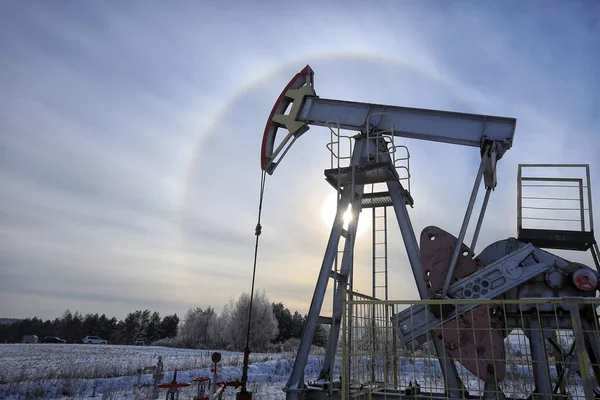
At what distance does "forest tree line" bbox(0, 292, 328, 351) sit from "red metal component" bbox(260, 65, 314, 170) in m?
41.8

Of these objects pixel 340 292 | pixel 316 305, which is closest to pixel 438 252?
pixel 340 292

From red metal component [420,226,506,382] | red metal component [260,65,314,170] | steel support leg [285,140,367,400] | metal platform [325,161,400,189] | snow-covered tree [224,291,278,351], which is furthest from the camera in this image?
snow-covered tree [224,291,278,351]

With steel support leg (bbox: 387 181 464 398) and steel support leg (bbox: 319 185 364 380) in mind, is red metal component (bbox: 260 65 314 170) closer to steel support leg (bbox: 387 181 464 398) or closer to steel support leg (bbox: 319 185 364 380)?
steel support leg (bbox: 319 185 364 380)

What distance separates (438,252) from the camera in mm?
5512

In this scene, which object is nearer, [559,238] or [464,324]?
[464,324]

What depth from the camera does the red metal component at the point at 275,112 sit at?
7.12 meters

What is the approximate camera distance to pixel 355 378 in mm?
4734

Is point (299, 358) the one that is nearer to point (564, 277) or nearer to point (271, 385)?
point (564, 277)

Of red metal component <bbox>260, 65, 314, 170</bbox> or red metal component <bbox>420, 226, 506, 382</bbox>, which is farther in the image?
red metal component <bbox>260, 65, 314, 170</bbox>

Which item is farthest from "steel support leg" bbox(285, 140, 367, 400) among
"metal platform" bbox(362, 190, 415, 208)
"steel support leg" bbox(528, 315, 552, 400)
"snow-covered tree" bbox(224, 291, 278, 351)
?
"snow-covered tree" bbox(224, 291, 278, 351)

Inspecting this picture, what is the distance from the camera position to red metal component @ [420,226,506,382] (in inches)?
184

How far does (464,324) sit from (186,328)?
214 feet

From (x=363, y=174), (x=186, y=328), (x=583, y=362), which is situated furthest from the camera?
(x=186, y=328)

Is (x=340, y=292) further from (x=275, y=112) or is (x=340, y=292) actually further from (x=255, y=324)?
(x=255, y=324)
